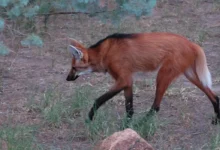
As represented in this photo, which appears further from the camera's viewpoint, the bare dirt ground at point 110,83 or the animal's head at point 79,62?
the animal's head at point 79,62

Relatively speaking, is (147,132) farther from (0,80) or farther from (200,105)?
(0,80)

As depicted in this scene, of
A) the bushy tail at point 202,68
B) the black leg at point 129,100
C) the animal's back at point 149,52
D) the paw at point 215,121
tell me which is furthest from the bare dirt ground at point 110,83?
the animal's back at point 149,52

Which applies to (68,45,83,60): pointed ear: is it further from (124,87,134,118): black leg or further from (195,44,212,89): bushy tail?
(195,44,212,89): bushy tail

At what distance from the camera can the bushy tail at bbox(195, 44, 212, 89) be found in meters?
6.57

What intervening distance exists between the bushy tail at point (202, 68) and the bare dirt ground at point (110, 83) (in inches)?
16.1

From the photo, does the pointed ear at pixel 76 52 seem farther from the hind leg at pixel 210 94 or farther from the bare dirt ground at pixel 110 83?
the hind leg at pixel 210 94

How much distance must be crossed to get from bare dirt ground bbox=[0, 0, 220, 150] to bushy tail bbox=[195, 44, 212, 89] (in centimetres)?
41

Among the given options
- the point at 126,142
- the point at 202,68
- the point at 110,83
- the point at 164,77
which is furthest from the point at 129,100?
the point at 126,142

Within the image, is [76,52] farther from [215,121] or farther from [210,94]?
[215,121]

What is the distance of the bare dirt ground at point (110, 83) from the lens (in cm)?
614

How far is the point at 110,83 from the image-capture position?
26.3 feet

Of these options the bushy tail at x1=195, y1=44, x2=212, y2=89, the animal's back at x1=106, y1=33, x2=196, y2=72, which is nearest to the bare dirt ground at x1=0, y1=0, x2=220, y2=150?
the bushy tail at x1=195, y1=44, x2=212, y2=89

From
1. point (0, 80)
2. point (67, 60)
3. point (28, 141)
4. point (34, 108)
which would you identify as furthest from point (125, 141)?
point (67, 60)

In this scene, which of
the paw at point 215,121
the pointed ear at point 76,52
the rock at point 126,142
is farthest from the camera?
the paw at point 215,121
